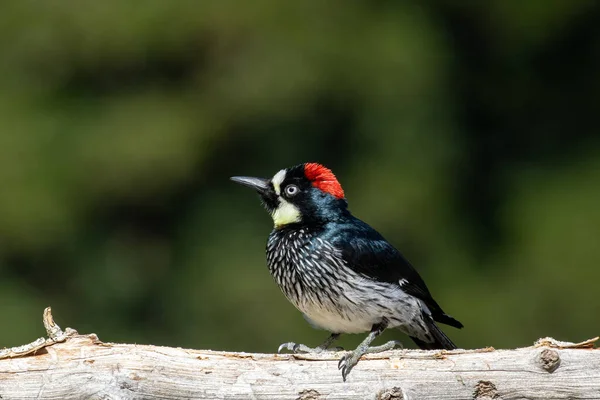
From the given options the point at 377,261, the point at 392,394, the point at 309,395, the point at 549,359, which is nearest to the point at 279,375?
the point at 309,395

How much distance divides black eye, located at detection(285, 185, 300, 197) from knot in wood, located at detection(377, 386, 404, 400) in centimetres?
135

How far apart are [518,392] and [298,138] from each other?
555 cm

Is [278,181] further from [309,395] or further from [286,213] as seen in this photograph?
[309,395]

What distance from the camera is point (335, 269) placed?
5.19 metres

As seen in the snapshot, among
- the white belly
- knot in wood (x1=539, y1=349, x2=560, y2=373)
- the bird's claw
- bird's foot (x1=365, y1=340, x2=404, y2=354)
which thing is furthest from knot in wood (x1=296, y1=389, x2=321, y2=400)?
knot in wood (x1=539, y1=349, x2=560, y2=373)

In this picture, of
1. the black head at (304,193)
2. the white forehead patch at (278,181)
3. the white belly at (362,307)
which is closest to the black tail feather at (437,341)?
the white belly at (362,307)

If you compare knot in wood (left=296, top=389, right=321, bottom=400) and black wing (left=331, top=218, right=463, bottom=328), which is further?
black wing (left=331, top=218, right=463, bottom=328)

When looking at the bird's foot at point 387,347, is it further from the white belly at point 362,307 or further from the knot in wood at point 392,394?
the knot in wood at point 392,394

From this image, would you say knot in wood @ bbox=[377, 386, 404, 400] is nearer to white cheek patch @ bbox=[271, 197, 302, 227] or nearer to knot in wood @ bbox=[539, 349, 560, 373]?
knot in wood @ bbox=[539, 349, 560, 373]

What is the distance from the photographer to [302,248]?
5301 mm

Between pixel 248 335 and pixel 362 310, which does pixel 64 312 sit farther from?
pixel 362 310

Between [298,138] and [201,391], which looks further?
[298,138]

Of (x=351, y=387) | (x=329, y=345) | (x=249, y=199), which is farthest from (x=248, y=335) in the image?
(x=351, y=387)

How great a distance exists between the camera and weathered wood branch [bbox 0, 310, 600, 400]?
14.5 feet
